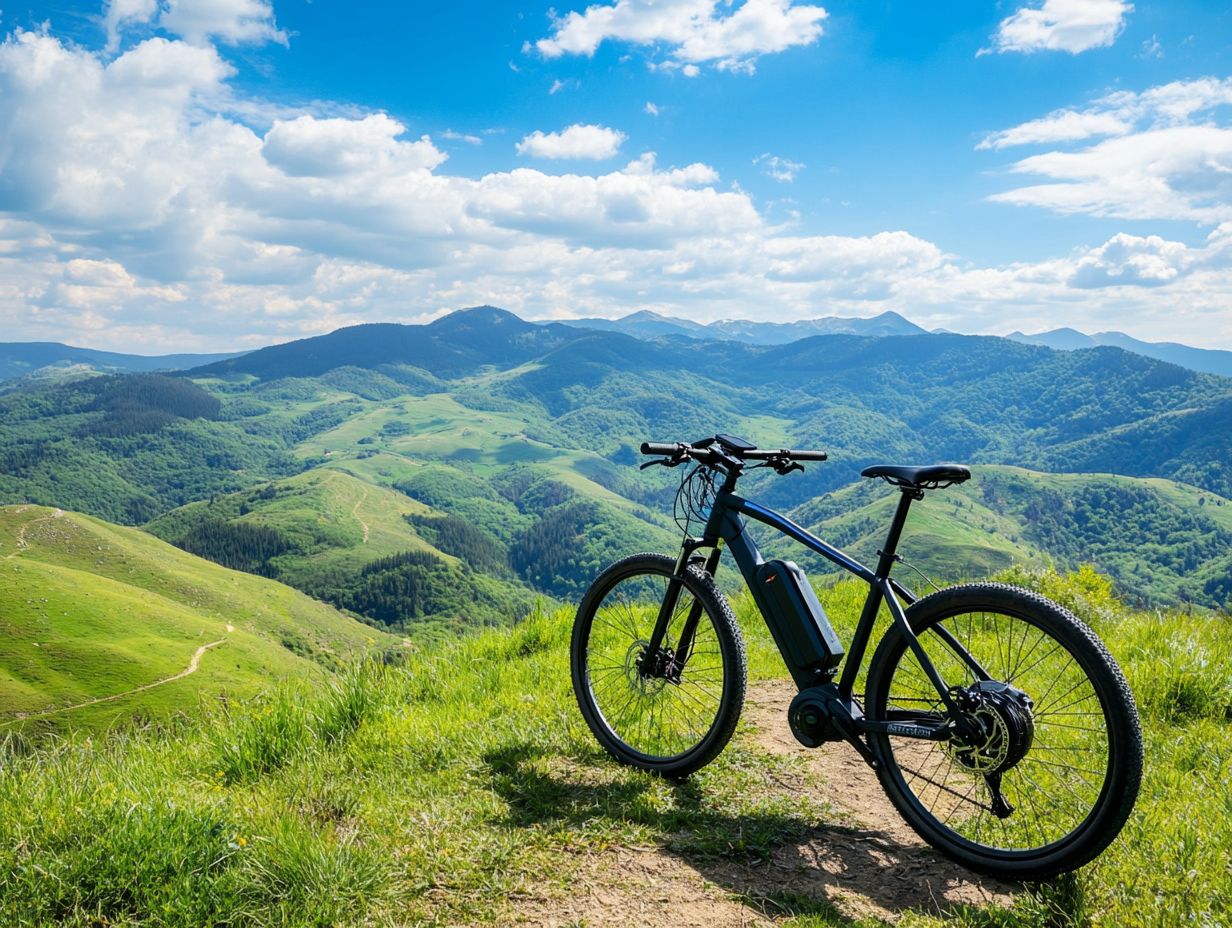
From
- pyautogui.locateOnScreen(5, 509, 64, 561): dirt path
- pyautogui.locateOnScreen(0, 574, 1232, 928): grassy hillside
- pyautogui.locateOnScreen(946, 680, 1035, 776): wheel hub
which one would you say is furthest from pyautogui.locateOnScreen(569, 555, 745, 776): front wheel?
pyautogui.locateOnScreen(5, 509, 64, 561): dirt path

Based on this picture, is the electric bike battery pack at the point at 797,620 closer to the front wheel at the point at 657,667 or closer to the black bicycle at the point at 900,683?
the black bicycle at the point at 900,683

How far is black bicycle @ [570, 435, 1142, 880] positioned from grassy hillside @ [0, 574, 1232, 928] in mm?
257

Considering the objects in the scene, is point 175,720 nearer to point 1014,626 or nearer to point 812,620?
point 812,620

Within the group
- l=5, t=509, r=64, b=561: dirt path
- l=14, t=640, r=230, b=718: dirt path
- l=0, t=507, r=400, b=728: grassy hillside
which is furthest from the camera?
l=5, t=509, r=64, b=561: dirt path

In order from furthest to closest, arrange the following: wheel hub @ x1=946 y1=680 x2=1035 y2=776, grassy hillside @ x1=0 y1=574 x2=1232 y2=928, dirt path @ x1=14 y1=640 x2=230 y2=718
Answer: dirt path @ x1=14 y1=640 x2=230 y2=718, wheel hub @ x1=946 y1=680 x2=1035 y2=776, grassy hillside @ x1=0 y1=574 x2=1232 y2=928

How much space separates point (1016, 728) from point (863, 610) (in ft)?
3.56

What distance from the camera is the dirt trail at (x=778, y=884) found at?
3266 mm

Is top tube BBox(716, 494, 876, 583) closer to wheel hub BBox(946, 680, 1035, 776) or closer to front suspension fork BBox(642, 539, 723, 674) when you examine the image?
front suspension fork BBox(642, 539, 723, 674)

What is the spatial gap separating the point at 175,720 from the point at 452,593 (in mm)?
181003

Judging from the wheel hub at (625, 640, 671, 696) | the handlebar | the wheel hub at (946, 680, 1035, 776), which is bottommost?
the wheel hub at (625, 640, 671, 696)

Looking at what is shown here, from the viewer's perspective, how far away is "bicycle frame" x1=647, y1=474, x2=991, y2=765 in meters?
3.76

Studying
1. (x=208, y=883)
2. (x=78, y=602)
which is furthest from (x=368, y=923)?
(x=78, y=602)

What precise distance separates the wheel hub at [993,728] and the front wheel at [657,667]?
1276mm

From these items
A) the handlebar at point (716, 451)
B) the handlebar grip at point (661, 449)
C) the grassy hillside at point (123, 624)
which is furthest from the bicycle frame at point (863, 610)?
the grassy hillside at point (123, 624)
